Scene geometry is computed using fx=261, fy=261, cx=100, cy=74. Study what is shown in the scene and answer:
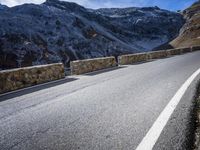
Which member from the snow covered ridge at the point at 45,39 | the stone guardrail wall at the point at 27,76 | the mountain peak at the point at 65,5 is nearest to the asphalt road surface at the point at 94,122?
the stone guardrail wall at the point at 27,76

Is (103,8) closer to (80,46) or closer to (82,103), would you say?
(80,46)

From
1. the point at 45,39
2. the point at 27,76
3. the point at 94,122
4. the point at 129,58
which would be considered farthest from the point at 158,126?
the point at 45,39

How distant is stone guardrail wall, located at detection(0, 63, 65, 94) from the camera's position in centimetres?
992

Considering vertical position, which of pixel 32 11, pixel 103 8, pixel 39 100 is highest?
pixel 103 8

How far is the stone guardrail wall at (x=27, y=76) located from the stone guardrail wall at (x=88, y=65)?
4.47 feet

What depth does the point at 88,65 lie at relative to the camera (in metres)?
15.4

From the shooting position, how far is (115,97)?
6.61 metres

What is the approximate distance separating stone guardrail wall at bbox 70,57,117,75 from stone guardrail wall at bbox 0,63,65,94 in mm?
1362

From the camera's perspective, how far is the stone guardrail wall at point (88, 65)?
14453mm

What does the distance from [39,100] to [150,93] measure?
297 centimetres

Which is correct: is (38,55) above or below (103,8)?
below

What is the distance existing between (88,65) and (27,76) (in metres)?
5.09

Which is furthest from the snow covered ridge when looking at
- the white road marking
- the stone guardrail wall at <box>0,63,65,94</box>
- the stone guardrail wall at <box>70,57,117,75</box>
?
the white road marking

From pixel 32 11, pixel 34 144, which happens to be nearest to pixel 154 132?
pixel 34 144
